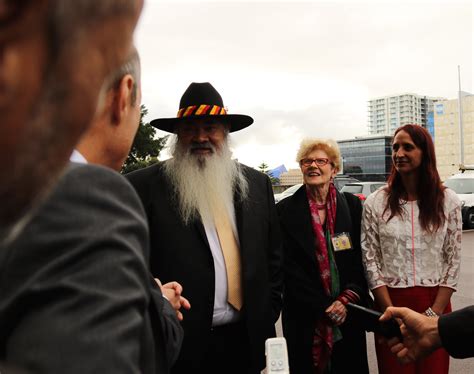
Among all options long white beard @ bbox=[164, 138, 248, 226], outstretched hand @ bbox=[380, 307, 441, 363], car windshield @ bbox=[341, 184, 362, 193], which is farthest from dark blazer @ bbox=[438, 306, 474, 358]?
car windshield @ bbox=[341, 184, 362, 193]

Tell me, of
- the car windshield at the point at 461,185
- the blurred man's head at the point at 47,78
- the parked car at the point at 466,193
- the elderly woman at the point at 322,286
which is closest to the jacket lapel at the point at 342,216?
the elderly woman at the point at 322,286

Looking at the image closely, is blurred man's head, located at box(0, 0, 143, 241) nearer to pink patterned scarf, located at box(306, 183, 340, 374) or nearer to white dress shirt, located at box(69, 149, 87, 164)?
white dress shirt, located at box(69, 149, 87, 164)

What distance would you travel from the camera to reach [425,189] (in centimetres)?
332

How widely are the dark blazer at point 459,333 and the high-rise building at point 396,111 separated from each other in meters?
120

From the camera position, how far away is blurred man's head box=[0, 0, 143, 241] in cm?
37

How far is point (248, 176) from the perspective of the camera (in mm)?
3281

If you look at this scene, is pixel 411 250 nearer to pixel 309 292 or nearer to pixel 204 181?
pixel 309 292

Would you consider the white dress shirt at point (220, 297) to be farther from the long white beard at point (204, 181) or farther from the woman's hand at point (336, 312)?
the woman's hand at point (336, 312)

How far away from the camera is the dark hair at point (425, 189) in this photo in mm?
3229

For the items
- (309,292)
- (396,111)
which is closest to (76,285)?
(309,292)

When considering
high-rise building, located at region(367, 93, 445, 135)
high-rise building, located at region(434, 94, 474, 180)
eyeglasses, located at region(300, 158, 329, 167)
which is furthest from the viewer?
high-rise building, located at region(367, 93, 445, 135)

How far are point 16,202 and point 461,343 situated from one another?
8.03 feet

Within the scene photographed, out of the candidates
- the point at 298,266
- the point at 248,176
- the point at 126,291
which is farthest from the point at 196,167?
the point at 126,291

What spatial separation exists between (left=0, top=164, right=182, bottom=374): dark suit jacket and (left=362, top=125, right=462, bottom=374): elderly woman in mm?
2722
